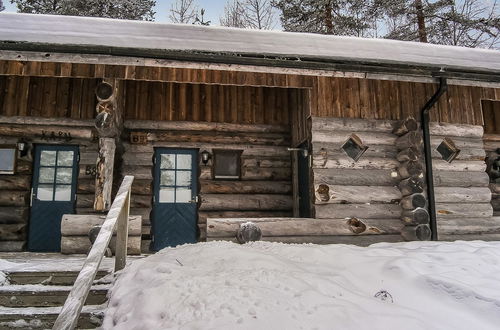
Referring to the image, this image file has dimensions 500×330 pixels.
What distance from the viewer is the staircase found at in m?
3.32

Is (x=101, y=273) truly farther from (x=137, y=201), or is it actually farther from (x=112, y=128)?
(x=137, y=201)

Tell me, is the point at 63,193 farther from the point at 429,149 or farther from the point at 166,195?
the point at 429,149

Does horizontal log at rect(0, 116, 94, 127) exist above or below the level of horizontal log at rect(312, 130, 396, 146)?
above

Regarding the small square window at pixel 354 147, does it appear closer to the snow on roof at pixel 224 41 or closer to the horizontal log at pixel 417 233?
the snow on roof at pixel 224 41

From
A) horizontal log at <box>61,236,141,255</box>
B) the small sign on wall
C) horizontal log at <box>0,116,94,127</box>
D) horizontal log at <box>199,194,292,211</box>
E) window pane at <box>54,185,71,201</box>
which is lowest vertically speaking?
horizontal log at <box>61,236,141,255</box>

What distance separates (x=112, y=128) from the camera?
635 centimetres

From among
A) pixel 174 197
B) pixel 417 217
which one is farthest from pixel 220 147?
pixel 417 217

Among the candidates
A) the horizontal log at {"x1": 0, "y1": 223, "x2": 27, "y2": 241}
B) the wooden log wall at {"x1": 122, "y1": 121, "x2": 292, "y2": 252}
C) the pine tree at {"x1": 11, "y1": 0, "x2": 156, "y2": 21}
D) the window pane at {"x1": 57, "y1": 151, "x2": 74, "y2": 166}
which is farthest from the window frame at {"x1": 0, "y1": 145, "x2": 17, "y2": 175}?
the pine tree at {"x1": 11, "y1": 0, "x2": 156, "y2": 21}

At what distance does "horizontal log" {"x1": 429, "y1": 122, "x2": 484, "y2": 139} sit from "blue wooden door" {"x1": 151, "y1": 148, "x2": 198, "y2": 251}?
17.6 feet

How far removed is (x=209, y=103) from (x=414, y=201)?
5017 mm

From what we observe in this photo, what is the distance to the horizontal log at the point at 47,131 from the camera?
25.7ft

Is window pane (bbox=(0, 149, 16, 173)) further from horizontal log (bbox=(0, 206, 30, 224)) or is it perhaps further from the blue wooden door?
the blue wooden door

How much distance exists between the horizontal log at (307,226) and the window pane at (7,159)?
495 cm

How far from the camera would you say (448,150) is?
752cm
